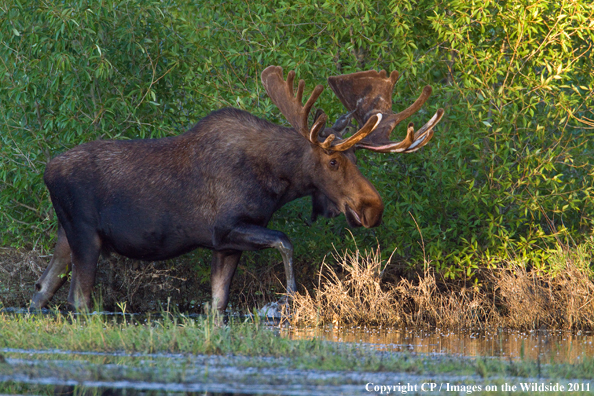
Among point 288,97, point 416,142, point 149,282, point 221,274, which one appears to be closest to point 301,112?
point 288,97

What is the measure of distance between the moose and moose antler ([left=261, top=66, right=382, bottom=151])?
1 cm

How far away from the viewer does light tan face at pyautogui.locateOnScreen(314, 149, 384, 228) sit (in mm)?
7562

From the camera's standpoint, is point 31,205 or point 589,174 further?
point 31,205

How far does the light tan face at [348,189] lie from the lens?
24.8ft

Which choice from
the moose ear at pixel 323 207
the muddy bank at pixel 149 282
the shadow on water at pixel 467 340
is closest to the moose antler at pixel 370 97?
the moose ear at pixel 323 207

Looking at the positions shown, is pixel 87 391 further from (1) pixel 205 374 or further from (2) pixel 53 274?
(2) pixel 53 274

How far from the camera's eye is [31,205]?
9242 millimetres

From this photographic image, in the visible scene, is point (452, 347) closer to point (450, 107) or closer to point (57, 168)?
point (450, 107)

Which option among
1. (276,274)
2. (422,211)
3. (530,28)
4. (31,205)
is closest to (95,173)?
(31,205)

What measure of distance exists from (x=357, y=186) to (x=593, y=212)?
2464 mm

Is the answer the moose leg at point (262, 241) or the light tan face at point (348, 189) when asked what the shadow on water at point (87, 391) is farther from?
the light tan face at point (348, 189)

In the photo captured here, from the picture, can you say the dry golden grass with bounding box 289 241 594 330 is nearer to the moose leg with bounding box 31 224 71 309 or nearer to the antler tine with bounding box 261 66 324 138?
the antler tine with bounding box 261 66 324 138

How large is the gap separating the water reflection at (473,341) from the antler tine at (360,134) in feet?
5.12

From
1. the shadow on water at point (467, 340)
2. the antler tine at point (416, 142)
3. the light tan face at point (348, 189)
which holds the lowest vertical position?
the shadow on water at point (467, 340)
